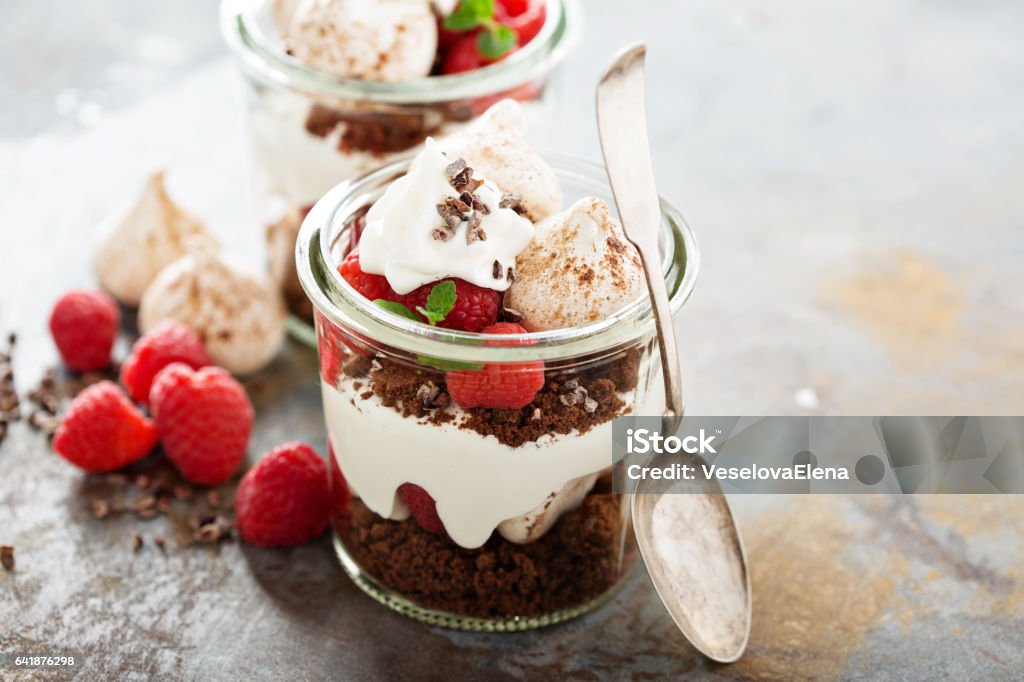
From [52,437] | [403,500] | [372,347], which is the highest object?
[372,347]

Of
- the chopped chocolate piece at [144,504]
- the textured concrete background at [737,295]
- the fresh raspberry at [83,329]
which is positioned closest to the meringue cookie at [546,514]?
the textured concrete background at [737,295]

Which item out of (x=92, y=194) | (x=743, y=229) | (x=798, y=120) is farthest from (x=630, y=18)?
(x=92, y=194)

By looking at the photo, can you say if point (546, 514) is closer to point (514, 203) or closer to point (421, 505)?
point (421, 505)

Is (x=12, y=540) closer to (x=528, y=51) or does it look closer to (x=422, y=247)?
(x=422, y=247)

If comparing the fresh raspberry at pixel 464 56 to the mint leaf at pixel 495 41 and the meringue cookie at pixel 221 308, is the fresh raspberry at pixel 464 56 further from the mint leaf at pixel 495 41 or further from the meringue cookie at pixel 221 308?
the meringue cookie at pixel 221 308

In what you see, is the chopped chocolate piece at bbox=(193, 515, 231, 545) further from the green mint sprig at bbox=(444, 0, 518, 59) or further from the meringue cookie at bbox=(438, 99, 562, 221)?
the green mint sprig at bbox=(444, 0, 518, 59)

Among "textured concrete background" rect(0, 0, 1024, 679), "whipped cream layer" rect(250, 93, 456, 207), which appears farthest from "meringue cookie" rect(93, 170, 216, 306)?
"whipped cream layer" rect(250, 93, 456, 207)

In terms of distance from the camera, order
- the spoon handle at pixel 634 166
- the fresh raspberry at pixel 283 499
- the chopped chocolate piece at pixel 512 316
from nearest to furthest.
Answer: the spoon handle at pixel 634 166, the chopped chocolate piece at pixel 512 316, the fresh raspberry at pixel 283 499
